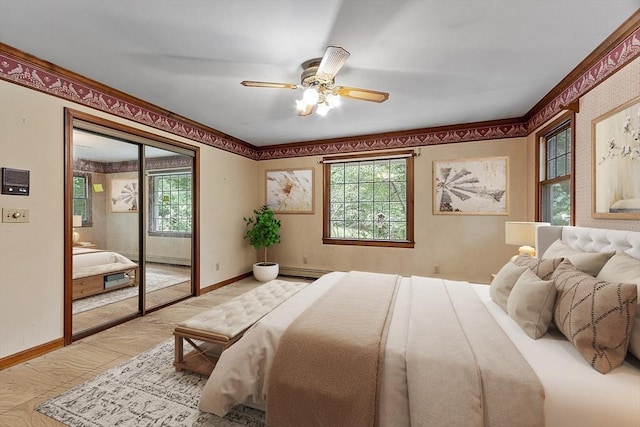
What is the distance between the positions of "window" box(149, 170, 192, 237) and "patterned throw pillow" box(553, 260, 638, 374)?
3942 millimetres

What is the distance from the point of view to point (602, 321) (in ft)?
4.08

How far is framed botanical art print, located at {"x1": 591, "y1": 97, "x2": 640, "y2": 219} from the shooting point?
193 centimetres

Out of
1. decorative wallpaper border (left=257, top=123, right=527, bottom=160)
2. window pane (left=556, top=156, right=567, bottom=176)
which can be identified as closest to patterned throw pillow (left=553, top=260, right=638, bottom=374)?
window pane (left=556, top=156, right=567, bottom=176)

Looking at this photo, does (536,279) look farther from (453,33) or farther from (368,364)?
(453,33)

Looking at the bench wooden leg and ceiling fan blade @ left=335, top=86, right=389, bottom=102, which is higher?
ceiling fan blade @ left=335, top=86, right=389, bottom=102

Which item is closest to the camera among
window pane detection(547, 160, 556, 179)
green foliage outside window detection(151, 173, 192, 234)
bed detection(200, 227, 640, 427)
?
bed detection(200, 227, 640, 427)

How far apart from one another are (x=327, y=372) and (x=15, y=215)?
8.92 ft

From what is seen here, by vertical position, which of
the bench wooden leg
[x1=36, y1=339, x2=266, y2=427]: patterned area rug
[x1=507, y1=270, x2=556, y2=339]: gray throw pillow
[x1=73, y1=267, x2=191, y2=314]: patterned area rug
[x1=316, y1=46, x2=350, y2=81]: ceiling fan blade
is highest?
[x1=316, y1=46, x2=350, y2=81]: ceiling fan blade

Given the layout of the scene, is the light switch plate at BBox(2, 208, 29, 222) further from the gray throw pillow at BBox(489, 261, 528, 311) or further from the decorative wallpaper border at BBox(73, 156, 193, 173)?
the gray throw pillow at BBox(489, 261, 528, 311)

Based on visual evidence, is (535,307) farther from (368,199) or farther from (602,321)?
(368,199)

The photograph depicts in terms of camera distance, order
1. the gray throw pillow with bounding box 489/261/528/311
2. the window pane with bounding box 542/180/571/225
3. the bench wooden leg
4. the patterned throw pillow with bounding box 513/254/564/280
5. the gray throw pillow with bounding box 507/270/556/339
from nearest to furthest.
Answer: the gray throw pillow with bounding box 507/270/556/339, the patterned throw pillow with bounding box 513/254/564/280, the gray throw pillow with bounding box 489/261/528/311, the bench wooden leg, the window pane with bounding box 542/180/571/225

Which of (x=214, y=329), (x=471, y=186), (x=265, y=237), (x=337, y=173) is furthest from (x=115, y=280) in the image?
(x=471, y=186)

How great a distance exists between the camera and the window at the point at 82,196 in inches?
107

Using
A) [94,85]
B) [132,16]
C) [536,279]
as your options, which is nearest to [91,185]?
[94,85]
